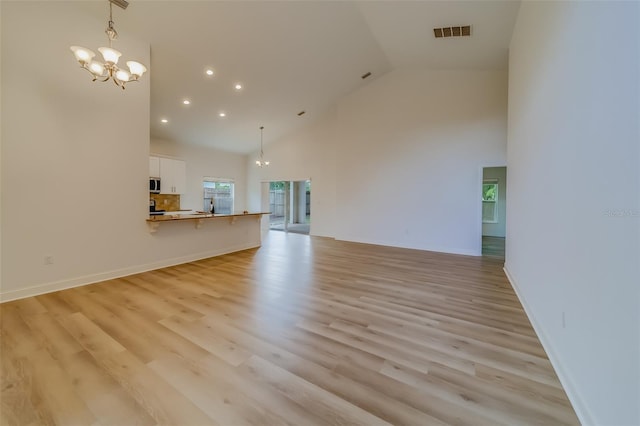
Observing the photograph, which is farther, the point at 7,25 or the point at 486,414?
the point at 7,25

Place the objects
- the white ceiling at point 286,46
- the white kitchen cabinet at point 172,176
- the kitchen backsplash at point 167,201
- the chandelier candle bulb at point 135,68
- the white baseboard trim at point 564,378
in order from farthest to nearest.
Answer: the kitchen backsplash at point 167,201 → the white kitchen cabinet at point 172,176 → the white ceiling at point 286,46 → the chandelier candle bulb at point 135,68 → the white baseboard trim at point 564,378

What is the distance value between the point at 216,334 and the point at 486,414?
2.04 meters

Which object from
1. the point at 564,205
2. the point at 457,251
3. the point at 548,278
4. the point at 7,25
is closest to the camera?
the point at 564,205

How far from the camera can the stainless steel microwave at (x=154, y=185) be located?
23.4 ft

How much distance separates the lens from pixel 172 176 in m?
7.71

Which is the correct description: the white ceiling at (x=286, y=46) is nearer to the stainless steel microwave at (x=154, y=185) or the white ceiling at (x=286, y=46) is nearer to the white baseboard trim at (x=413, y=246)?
the stainless steel microwave at (x=154, y=185)

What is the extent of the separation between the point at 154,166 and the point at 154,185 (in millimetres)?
526

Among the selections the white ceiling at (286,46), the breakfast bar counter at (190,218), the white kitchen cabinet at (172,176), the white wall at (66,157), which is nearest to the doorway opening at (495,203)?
the white ceiling at (286,46)

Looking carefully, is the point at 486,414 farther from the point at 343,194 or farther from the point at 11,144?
the point at 343,194

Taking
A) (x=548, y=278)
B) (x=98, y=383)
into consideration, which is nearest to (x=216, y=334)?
(x=98, y=383)

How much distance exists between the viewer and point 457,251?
6.05m

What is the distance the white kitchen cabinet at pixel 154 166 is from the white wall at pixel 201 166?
692 mm

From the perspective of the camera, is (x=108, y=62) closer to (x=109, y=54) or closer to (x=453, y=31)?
(x=109, y=54)

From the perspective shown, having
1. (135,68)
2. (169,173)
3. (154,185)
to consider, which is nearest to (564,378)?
(135,68)
